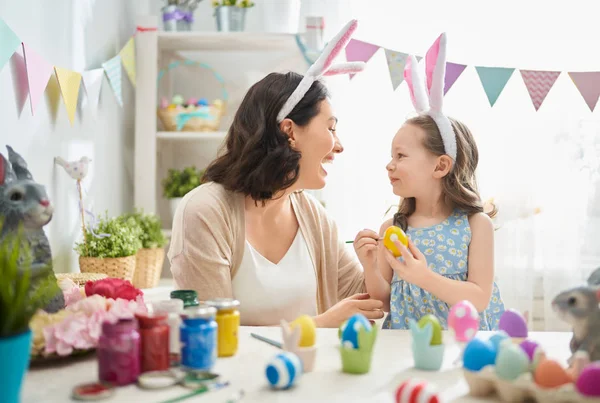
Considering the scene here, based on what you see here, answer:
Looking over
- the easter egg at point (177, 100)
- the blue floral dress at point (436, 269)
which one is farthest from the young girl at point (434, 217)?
the easter egg at point (177, 100)

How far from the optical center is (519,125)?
2.62 m

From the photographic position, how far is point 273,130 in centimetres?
167

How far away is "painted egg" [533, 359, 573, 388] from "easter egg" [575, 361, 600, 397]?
0.04m

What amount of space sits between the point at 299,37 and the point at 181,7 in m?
0.58

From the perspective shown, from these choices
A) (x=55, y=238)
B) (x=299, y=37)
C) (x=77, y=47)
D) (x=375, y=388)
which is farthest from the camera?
(x=299, y=37)

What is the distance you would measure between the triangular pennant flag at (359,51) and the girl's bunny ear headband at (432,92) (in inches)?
35.7

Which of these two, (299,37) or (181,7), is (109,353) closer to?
(299,37)

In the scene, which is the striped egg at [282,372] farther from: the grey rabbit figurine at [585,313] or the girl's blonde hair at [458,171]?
the girl's blonde hair at [458,171]

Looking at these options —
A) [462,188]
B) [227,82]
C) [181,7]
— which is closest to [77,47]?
[181,7]

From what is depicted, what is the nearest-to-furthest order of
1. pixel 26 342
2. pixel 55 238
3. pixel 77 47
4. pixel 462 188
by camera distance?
pixel 26 342 → pixel 462 188 → pixel 55 238 → pixel 77 47

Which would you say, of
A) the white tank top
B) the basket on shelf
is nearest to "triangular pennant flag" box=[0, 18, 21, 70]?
the white tank top

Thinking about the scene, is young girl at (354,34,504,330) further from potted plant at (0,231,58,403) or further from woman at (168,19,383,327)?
potted plant at (0,231,58,403)

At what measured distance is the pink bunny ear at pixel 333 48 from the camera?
5.45ft

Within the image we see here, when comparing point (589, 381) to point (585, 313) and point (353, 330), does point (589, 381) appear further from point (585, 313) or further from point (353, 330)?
point (353, 330)
